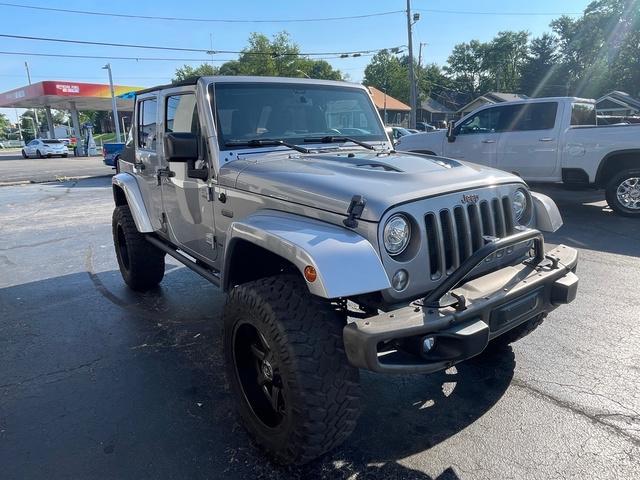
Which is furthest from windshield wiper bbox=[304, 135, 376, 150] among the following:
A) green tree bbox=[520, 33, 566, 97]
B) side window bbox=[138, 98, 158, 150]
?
green tree bbox=[520, 33, 566, 97]

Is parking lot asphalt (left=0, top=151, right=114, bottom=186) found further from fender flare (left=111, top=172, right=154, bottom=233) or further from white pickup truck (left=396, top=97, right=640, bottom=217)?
white pickup truck (left=396, top=97, right=640, bottom=217)

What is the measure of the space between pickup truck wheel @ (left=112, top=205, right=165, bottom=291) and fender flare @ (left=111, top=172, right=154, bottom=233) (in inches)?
8.4

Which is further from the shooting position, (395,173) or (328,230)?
(395,173)

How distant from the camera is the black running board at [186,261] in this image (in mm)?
3447

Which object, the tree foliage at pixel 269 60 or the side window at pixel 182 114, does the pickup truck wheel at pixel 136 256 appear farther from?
the tree foliage at pixel 269 60

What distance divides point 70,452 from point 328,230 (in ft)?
6.14

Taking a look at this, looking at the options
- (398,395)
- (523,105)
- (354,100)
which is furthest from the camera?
(523,105)

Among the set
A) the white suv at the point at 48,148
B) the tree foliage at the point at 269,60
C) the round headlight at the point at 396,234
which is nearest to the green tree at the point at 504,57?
the tree foliage at the point at 269,60

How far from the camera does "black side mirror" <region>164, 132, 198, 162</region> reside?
2.96 meters

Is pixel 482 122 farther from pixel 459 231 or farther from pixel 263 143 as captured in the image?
pixel 459 231

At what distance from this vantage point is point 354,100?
3979 millimetres

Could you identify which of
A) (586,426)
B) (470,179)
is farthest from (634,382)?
(470,179)

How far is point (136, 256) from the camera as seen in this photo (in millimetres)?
4828

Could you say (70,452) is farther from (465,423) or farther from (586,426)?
(586,426)
